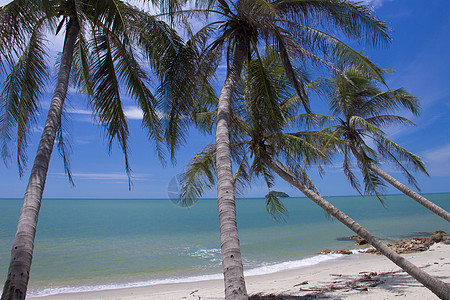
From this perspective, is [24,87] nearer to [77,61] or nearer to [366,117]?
[77,61]

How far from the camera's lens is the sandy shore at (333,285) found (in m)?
6.65

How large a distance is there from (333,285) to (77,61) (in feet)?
28.7

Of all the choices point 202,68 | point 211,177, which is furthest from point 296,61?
point 211,177

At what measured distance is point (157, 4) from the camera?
5660 millimetres

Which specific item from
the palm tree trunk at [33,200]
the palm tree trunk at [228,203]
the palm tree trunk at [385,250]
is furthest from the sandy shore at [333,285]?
the palm tree trunk at [33,200]

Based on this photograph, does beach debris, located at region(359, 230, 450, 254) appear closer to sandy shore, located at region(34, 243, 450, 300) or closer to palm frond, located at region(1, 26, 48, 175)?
sandy shore, located at region(34, 243, 450, 300)

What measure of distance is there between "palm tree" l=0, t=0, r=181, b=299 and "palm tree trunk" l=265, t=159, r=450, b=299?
3.53 m

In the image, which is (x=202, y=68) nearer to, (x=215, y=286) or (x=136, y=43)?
(x=136, y=43)

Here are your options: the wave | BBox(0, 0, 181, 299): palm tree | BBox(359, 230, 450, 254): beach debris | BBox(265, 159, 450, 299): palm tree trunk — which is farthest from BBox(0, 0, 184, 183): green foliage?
BBox(359, 230, 450, 254): beach debris

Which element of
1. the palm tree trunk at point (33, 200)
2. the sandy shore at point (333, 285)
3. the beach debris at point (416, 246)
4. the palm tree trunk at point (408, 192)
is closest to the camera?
the palm tree trunk at point (33, 200)

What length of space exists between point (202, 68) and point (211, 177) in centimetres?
345

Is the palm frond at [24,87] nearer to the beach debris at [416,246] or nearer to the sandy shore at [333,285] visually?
the sandy shore at [333,285]

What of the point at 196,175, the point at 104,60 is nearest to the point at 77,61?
the point at 104,60

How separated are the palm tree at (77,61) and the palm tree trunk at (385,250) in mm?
3528
